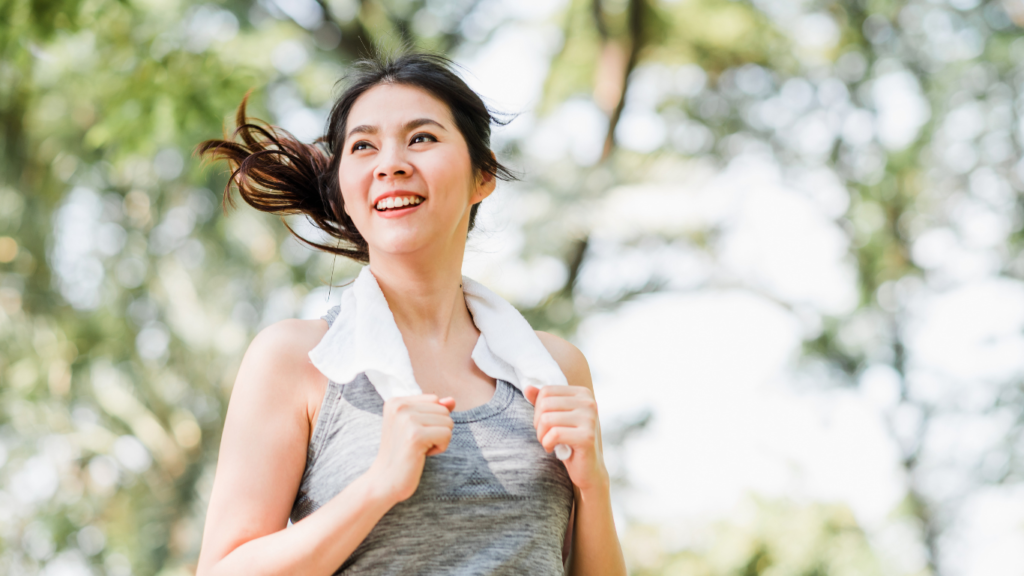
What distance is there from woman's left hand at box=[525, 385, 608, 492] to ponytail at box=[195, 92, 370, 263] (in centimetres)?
63

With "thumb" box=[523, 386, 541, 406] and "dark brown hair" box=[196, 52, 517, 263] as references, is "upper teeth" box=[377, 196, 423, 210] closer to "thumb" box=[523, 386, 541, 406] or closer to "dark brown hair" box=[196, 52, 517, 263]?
"dark brown hair" box=[196, 52, 517, 263]

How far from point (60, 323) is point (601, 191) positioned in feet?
18.6

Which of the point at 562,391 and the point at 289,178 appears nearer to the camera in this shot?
the point at 562,391

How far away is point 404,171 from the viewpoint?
1591 millimetres

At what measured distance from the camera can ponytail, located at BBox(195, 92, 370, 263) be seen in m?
1.84

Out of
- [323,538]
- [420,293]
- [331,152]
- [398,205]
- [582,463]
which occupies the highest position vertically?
[331,152]

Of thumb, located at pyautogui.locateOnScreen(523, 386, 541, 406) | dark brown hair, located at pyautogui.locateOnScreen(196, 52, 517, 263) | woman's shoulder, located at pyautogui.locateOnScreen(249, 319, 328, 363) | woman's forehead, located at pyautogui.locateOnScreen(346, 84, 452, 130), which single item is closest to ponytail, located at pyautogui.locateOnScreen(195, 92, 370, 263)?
dark brown hair, located at pyautogui.locateOnScreen(196, 52, 517, 263)

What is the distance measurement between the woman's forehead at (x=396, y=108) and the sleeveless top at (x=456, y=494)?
49 centimetres

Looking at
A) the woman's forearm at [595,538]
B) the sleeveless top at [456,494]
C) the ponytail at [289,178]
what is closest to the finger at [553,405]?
the sleeveless top at [456,494]

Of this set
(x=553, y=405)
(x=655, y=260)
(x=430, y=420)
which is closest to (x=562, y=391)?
(x=553, y=405)

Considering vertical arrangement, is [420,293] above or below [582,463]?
above

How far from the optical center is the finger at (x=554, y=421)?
145 centimetres

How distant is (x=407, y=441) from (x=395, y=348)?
0.83 feet

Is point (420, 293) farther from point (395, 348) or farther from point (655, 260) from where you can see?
point (655, 260)
